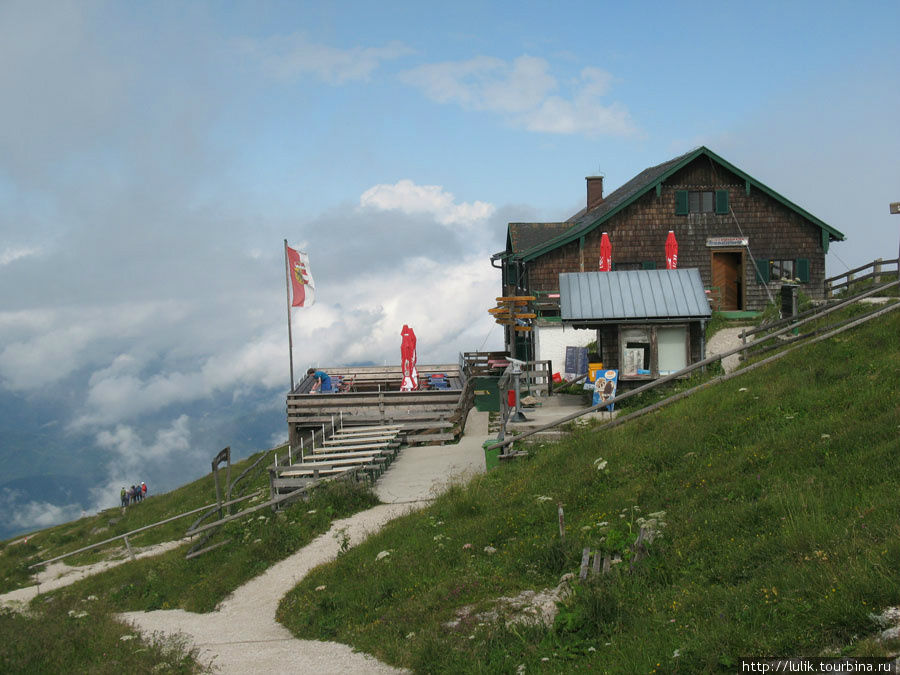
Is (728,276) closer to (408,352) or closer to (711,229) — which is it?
(711,229)

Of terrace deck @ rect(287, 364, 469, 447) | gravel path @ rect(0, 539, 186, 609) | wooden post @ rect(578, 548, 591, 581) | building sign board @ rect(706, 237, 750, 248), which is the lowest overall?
gravel path @ rect(0, 539, 186, 609)

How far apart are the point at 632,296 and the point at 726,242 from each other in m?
14.7

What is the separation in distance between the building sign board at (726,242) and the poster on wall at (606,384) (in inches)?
632

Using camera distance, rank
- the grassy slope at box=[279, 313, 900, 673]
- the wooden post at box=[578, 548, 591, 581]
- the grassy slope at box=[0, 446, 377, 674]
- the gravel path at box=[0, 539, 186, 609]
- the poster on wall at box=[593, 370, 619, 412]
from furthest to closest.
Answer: the poster on wall at box=[593, 370, 619, 412]
the gravel path at box=[0, 539, 186, 609]
the grassy slope at box=[0, 446, 377, 674]
the wooden post at box=[578, 548, 591, 581]
the grassy slope at box=[279, 313, 900, 673]

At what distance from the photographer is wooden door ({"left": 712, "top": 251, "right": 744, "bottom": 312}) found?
3428cm

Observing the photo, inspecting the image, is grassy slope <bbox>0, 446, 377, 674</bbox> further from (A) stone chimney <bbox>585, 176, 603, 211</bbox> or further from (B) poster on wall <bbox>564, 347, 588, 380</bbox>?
(A) stone chimney <bbox>585, 176, 603, 211</bbox>

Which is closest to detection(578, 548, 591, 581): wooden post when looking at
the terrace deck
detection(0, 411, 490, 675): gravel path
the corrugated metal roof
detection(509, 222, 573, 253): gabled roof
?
detection(0, 411, 490, 675): gravel path

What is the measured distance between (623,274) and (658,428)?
917 centimetres

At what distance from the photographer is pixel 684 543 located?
28.6 ft

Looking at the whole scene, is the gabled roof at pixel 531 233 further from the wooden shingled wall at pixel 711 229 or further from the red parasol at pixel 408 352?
the red parasol at pixel 408 352

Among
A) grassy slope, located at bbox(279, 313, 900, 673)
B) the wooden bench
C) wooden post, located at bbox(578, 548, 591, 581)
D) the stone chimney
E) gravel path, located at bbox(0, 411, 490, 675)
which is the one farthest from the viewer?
the stone chimney

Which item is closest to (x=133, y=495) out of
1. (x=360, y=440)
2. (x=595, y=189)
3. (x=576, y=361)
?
(x=360, y=440)

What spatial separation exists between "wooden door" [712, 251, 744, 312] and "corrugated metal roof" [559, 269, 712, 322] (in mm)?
12887

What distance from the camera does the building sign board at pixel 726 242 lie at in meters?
33.9
